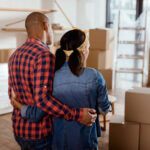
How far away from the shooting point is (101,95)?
4.38ft

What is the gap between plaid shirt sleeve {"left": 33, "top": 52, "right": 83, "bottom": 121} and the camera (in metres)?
1.25

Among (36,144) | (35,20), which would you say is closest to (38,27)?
(35,20)

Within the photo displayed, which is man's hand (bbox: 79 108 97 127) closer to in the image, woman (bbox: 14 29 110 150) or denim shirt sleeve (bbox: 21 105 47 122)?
woman (bbox: 14 29 110 150)

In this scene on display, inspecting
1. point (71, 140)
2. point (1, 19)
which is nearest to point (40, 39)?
point (71, 140)

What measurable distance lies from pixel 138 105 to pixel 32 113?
110 cm

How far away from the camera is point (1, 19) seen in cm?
398

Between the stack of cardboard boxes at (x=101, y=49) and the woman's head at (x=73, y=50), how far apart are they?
3.62 meters

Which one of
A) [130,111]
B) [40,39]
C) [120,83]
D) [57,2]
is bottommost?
[120,83]

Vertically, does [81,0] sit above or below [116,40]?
above

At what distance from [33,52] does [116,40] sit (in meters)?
4.62

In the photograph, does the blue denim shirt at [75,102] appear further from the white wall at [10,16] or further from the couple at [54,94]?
the white wall at [10,16]

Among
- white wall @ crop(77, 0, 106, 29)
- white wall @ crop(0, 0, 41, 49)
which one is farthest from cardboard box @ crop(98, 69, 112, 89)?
white wall @ crop(0, 0, 41, 49)

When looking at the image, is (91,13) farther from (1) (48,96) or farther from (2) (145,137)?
(1) (48,96)

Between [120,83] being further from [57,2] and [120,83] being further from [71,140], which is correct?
[71,140]
